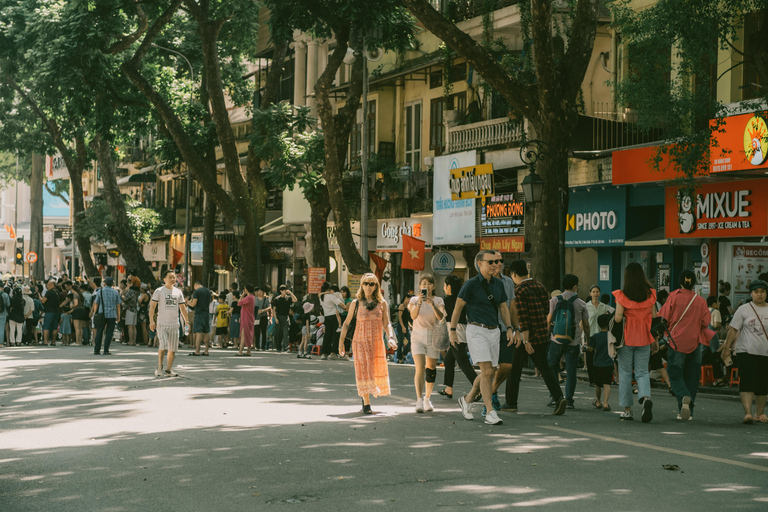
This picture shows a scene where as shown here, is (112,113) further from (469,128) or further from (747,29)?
(747,29)

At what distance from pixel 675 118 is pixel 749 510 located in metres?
12.4

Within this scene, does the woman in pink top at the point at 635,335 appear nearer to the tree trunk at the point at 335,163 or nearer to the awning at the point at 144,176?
the tree trunk at the point at 335,163

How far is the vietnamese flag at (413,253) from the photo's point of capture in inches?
1134

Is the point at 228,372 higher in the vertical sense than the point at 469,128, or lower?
lower

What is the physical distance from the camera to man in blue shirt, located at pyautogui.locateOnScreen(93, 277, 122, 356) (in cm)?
2383

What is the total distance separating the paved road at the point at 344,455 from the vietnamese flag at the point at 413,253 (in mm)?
14196

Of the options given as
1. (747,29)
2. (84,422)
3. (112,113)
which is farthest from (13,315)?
(747,29)

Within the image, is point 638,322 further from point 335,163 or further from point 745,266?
point 335,163

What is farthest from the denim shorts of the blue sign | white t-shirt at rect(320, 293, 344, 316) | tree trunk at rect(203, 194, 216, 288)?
the blue sign

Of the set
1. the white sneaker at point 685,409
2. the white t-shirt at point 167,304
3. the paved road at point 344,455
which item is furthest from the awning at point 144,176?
the white sneaker at point 685,409

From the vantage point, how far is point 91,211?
4581cm

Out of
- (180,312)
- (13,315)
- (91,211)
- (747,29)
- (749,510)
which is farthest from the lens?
(91,211)

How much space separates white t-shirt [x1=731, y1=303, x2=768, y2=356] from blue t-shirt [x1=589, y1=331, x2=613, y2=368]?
5.43ft

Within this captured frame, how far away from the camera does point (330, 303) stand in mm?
24125
